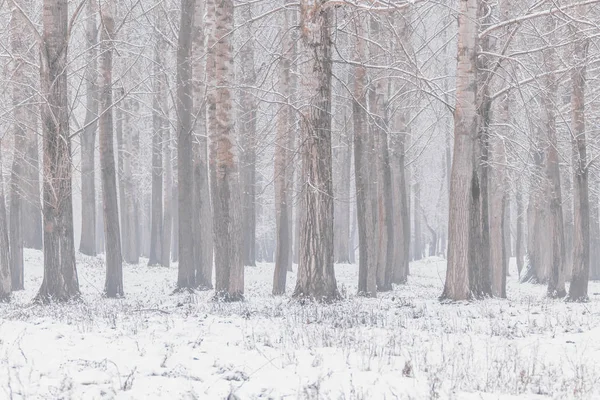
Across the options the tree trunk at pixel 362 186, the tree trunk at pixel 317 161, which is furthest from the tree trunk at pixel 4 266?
the tree trunk at pixel 362 186

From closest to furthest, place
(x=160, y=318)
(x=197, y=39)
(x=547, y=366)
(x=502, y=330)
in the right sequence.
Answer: (x=547, y=366), (x=502, y=330), (x=160, y=318), (x=197, y=39)

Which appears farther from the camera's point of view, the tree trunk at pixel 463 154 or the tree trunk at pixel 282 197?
the tree trunk at pixel 282 197

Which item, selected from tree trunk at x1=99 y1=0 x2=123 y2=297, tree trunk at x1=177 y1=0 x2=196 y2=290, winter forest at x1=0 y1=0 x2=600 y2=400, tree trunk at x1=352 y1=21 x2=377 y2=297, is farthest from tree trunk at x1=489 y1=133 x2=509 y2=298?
tree trunk at x1=99 y1=0 x2=123 y2=297

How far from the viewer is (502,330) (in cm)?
892

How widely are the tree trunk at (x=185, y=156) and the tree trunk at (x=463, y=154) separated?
8405 millimetres

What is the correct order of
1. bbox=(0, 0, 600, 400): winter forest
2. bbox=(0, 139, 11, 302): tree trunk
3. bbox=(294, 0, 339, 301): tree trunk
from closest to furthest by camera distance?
bbox=(0, 0, 600, 400): winter forest < bbox=(294, 0, 339, 301): tree trunk < bbox=(0, 139, 11, 302): tree trunk

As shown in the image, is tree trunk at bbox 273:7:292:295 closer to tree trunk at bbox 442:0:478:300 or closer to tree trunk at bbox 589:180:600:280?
tree trunk at bbox 442:0:478:300

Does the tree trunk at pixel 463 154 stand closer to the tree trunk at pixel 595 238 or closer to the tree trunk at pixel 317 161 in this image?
the tree trunk at pixel 317 161

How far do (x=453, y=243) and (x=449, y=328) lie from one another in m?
4.28

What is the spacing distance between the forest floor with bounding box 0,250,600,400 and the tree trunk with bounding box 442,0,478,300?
1.98 metres

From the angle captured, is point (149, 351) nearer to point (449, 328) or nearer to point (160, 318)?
point (160, 318)

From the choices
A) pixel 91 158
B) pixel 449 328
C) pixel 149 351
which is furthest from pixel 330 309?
pixel 91 158

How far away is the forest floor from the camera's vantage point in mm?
5707

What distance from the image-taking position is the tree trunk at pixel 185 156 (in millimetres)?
19125
